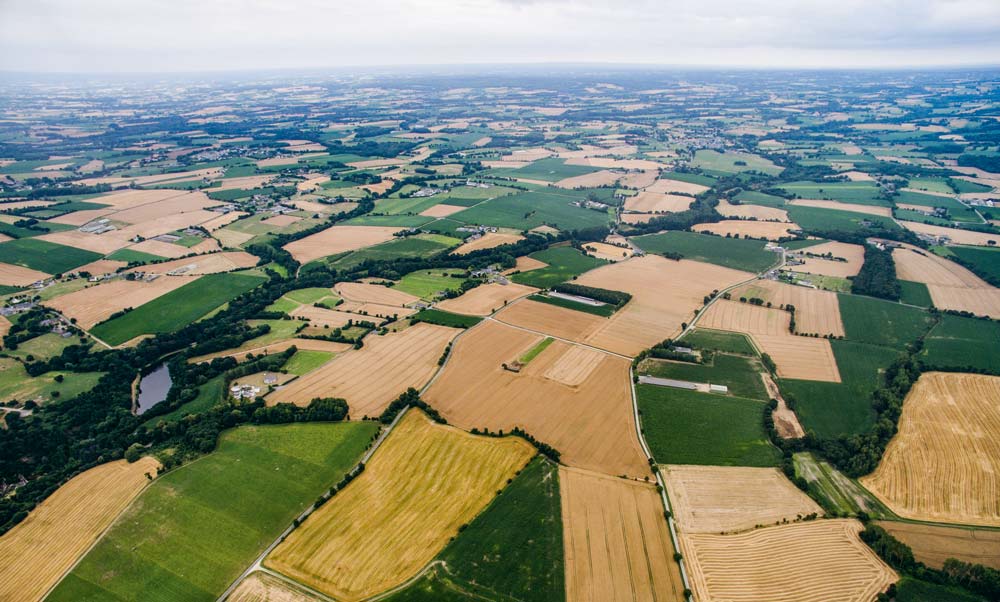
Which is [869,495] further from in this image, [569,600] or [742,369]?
[569,600]

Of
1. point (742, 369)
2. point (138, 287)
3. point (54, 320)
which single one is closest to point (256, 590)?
point (742, 369)

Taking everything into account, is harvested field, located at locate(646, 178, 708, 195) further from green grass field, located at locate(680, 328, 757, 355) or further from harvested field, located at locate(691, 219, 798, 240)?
green grass field, located at locate(680, 328, 757, 355)

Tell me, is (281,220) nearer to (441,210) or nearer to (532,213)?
(441,210)

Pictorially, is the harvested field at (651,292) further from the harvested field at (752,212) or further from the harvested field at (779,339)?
the harvested field at (752,212)

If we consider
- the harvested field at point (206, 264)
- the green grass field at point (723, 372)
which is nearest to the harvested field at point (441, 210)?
the harvested field at point (206, 264)

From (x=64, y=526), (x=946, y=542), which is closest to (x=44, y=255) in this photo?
(x=64, y=526)

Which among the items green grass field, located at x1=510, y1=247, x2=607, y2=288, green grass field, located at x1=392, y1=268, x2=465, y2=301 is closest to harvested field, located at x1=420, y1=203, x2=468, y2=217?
green grass field, located at x1=510, y1=247, x2=607, y2=288
